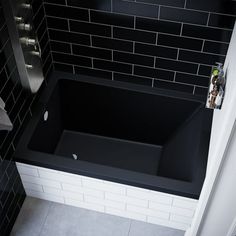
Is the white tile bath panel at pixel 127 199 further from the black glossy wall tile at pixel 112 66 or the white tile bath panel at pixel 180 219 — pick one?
the black glossy wall tile at pixel 112 66

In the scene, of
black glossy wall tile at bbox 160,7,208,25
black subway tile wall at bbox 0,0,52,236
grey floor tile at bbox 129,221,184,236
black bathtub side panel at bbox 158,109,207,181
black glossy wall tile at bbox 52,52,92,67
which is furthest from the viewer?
black glossy wall tile at bbox 52,52,92,67

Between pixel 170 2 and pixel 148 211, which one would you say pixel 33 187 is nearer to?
pixel 148 211

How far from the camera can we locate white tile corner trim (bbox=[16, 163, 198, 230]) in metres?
2.24

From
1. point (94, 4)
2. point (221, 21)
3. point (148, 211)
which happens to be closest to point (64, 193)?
point (148, 211)

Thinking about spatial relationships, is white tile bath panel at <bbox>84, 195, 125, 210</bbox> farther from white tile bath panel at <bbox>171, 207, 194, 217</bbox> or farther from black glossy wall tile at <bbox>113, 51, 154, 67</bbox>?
black glossy wall tile at <bbox>113, 51, 154, 67</bbox>

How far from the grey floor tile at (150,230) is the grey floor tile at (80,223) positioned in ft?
0.14

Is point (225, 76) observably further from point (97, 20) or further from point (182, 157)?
point (97, 20)

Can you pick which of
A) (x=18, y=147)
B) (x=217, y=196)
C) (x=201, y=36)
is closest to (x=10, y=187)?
(x=18, y=147)

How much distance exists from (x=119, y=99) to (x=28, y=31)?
0.81 m

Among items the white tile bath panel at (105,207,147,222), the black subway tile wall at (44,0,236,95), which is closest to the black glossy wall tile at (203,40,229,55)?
the black subway tile wall at (44,0,236,95)

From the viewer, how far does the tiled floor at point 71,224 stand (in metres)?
2.47

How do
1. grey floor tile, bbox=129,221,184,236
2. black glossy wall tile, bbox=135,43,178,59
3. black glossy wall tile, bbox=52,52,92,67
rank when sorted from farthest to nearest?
black glossy wall tile, bbox=52,52,92,67 → grey floor tile, bbox=129,221,184,236 → black glossy wall tile, bbox=135,43,178,59

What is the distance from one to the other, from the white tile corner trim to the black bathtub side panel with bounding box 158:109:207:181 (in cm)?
17

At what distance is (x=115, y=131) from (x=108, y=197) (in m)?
0.57
